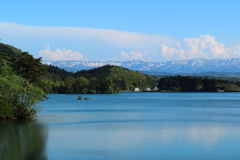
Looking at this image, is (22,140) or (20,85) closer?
(22,140)

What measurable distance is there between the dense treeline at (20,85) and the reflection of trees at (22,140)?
4.60ft

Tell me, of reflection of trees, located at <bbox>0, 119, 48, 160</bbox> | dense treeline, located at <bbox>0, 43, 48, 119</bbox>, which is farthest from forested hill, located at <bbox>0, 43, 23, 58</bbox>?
reflection of trees, located at <bbox>0, 119, 48, 160</bbox>

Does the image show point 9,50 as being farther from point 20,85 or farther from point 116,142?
point 116,142

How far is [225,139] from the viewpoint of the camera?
97.7 ft

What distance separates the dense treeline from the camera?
3841cm

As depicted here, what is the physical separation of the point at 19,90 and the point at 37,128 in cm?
543

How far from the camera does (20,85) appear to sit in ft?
131

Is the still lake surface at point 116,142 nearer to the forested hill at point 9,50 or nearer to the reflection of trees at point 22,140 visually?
the reflection of trees at point 22,140

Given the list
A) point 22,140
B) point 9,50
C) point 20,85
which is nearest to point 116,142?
point 22,140

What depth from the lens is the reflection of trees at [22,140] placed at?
22828 millimetres

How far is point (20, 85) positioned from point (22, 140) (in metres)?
12.3

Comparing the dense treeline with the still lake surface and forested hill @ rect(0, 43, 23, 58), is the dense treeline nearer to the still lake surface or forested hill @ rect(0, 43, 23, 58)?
the still lake surface

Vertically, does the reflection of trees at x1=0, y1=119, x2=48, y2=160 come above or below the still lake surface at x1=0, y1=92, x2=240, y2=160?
above

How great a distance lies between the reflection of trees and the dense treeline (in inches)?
55.2
